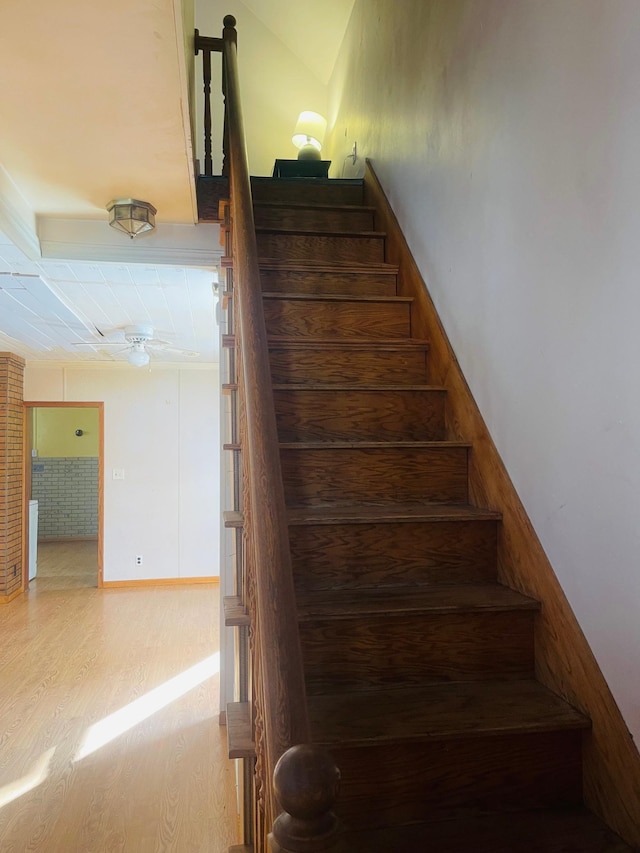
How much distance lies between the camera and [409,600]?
1.43 metres

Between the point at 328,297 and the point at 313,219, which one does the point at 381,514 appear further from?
the point at 313,219

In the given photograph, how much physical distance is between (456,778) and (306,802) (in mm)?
769

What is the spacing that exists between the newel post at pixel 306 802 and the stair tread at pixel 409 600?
2.40ft

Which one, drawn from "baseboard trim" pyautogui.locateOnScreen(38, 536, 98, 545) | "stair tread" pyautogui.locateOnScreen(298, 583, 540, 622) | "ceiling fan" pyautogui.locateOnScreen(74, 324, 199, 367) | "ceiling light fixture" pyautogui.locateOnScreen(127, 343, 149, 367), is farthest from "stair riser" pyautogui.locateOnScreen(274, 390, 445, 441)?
"baseboard trim" pyautogui.locateOnScreen(38, 536, 98, 545)

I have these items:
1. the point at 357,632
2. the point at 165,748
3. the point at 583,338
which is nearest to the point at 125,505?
the point at 165,748

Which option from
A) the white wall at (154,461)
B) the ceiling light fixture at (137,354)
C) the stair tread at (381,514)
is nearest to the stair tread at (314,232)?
the stair tread at (381,514)

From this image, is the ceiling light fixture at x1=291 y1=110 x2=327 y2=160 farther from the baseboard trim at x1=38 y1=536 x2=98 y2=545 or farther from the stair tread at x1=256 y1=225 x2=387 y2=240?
the baseboard trim at x1=38 y1=536 x2=98 y2=545

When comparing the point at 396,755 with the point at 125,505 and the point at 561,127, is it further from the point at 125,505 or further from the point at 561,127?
the point at 125,505

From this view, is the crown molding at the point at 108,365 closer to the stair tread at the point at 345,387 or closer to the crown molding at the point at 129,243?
the crown molding at the point at 129,243

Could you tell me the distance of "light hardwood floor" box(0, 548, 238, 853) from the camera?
234 centimetres

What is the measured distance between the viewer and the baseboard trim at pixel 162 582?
635 cm

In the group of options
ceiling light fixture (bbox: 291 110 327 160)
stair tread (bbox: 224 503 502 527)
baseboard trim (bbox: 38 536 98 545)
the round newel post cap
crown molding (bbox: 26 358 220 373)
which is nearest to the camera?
the round newel post cap

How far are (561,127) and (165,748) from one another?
10.5 feet

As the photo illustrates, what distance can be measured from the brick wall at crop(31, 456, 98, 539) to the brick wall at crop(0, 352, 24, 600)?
11.6ft
